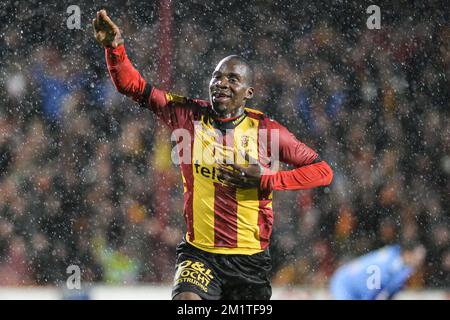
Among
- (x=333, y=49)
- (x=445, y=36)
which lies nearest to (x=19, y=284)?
(x=333, y=49)

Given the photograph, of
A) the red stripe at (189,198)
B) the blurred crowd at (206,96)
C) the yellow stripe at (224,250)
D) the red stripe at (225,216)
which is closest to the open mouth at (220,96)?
the red stripe at (189,198)

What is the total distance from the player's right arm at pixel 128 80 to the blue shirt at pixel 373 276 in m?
2.50

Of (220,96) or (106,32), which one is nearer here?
(106,32)

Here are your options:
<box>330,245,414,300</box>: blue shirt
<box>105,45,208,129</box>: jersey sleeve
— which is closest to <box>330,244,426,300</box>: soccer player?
<box>330,245,414,300</box>: blue shirt

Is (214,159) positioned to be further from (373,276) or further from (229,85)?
(373,276)

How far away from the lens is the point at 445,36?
18.4ft

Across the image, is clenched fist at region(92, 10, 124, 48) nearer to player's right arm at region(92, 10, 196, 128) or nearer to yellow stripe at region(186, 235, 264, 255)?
player's right arm at region(92, 10, 196, 128)

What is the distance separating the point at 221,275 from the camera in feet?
9.82

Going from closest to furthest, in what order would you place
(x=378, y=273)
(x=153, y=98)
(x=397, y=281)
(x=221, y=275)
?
(x=221, y=275) → (x=153, y=98) → (x=378, y=273) → (x=397, y=281)

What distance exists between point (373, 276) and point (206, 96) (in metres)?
1.87

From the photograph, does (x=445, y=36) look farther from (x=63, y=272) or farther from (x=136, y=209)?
(x=63, y=272)

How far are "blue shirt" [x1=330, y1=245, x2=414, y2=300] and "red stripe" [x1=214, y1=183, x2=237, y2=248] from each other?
2286 mm

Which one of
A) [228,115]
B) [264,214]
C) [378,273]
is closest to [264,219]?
[264,214]

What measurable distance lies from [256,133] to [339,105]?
2.50m
